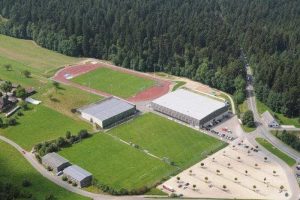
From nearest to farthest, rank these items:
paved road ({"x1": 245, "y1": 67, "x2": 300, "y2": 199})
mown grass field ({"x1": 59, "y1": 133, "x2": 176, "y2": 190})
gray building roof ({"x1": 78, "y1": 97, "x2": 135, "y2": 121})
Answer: paved road ({"x1": 245, "y1": 67, "x2": 300, "y2": 199}), mown grass field ({"x1": 59, "y1": 133, "x2": 176, "y2": 190}), gray building roof ({"x1": 78, "y1": 97, "x2": 135, "y2": 121})

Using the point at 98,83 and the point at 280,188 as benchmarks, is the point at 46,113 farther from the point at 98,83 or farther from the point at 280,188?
the point at 280,188

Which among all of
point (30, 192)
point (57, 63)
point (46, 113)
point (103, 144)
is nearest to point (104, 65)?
point (57, 63)

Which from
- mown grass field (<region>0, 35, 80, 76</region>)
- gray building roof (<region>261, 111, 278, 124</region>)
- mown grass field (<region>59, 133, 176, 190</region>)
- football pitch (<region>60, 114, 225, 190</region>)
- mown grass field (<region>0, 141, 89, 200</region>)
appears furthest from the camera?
mown grass field (<region>0, 35, 80, 76</region>)

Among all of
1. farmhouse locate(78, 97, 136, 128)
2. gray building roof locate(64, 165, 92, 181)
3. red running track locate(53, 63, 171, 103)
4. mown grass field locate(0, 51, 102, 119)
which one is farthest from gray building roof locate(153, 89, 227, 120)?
gray building roof locate(64, 165, 92, 181)

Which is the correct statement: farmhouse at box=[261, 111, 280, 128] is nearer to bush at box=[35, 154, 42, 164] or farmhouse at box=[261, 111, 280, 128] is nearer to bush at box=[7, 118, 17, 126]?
bush at box=[35, 154, 42, 164]

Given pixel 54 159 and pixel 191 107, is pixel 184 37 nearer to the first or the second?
pixel 191 107

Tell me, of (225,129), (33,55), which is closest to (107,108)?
(225,129)

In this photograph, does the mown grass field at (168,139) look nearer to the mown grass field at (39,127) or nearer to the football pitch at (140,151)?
the football pitch at (140,151)
